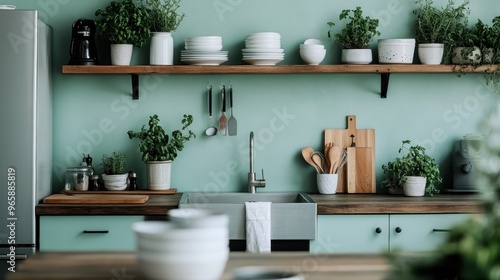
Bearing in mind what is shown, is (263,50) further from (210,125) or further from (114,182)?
(114,182)

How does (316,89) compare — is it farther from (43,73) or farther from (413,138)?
(43,73)

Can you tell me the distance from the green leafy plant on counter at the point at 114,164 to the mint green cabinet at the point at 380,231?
124cm

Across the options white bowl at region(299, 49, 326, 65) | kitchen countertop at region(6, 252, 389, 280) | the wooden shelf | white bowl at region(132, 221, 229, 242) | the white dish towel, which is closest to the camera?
white bowl at region(132, 221, 229, 242)

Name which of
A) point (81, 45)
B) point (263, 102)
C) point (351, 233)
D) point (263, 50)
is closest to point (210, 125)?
point (263, 102)

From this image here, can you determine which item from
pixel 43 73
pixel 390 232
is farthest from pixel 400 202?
pixel 43 73

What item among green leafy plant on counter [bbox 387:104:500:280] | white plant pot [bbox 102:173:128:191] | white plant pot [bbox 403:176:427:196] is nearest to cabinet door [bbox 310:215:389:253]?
white plant pot [bbox 403:176:427:196]

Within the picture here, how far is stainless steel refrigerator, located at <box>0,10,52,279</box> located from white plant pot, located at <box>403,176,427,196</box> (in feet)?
6.76

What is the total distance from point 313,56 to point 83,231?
5.31ft

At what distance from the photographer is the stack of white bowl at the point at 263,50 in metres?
4.11

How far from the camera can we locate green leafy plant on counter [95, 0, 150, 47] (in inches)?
160

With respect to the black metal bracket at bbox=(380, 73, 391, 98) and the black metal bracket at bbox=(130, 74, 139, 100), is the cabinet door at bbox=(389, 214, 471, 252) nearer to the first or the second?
the black metal bracket at bbox=(380, 73, 391, 98)

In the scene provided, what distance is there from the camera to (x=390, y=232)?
12.4ft

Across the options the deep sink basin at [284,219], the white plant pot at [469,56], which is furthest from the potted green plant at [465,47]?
the deep sink basin at [284,219]

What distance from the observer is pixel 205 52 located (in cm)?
411
